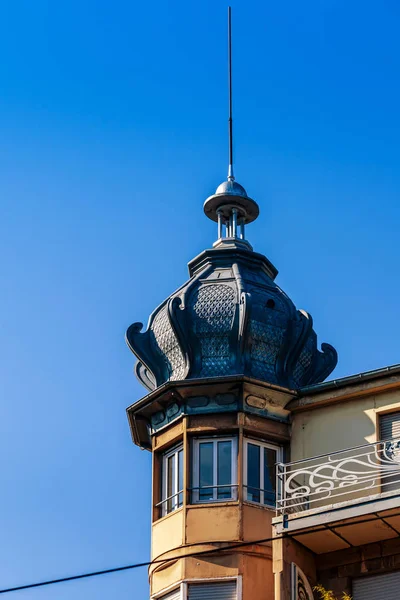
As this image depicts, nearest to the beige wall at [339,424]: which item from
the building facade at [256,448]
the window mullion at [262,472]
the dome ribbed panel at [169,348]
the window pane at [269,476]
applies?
the building facade at [256,448]

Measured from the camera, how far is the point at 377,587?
29.8 meters

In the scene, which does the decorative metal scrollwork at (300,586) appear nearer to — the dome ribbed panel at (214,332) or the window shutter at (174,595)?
the window shutter at (174,595)

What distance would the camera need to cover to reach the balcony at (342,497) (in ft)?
96.1

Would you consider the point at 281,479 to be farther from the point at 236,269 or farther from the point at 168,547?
the point at 236,269

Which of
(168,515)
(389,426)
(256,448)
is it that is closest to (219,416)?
(256,448)

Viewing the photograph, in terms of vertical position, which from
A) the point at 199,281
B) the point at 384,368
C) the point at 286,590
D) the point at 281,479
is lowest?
the point at 286,590

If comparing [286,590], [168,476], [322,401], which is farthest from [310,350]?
[286,590]

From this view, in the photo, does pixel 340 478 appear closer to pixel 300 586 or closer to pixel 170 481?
pixel 300 586

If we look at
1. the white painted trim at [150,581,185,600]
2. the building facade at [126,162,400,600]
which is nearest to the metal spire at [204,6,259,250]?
the building facade at [126,162,400,600]

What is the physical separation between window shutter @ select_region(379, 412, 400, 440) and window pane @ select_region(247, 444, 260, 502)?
2.55 metres

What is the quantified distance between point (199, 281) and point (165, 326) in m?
1.32

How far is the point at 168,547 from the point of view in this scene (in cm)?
3142

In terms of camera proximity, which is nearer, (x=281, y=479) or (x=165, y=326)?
(x=281, y=479)

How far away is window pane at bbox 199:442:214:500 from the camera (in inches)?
1243
